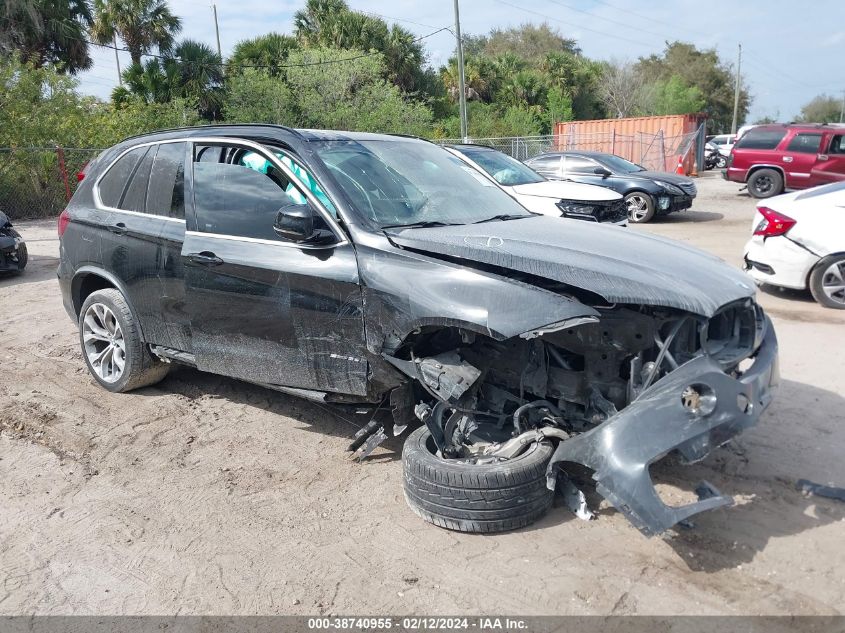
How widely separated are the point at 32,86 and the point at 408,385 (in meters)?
18.7

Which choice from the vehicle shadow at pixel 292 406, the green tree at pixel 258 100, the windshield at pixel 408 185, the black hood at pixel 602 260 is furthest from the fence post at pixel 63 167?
the black hood at pixel 602 260

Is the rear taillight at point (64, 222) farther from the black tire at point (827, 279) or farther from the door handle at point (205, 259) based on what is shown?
the black tire at point (827, 279)

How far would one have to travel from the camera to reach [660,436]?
291 cm

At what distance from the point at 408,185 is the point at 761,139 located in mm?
17798

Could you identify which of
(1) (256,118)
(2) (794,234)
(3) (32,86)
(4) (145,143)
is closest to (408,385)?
(4) (145,143)

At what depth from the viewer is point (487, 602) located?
2865mm

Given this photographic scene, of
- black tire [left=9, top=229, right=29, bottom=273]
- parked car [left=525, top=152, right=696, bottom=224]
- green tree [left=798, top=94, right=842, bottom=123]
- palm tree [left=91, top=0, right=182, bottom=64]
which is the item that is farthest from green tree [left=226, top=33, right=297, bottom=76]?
green tree [left=798, top=94, right=842, bottom=123]

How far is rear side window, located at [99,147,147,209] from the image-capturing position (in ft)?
16.6

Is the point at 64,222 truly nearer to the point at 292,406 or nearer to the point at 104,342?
the point at 104,342

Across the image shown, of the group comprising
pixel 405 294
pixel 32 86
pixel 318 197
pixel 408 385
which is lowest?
pixel 408 385

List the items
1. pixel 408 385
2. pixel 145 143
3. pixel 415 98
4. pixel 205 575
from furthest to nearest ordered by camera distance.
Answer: pixel 415 98, pixel 145 143, pixel 408 385, pixel 205 575

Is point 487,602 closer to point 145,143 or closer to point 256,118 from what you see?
point 145,143

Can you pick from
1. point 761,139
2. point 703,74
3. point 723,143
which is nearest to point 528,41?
point 703,74

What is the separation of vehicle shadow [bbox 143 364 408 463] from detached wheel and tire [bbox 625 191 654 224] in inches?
467
